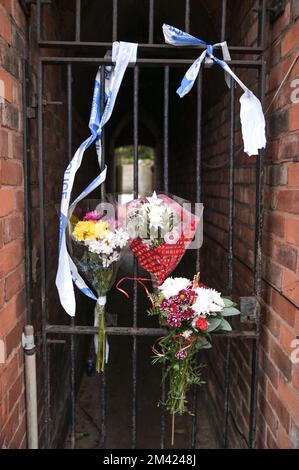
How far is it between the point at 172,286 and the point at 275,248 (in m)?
0.52

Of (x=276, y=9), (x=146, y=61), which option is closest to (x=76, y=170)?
(x=146, y=61)

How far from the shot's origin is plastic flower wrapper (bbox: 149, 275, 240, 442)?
170 centimetres

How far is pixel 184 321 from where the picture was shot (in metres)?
1.75

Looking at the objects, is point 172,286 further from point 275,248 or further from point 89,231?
point 275,248

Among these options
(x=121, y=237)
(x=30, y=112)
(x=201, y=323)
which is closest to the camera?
(x=201, y=323)

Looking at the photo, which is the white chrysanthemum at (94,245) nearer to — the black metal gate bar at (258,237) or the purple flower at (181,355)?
the purple flower at (181,355)

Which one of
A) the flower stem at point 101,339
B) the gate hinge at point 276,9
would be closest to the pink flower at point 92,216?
the flower stem at point 101,339

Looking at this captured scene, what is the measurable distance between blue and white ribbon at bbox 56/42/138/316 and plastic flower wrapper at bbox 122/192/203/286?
0.81 ft

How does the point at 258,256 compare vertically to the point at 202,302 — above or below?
above

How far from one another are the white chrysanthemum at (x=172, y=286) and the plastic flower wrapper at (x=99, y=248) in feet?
0.80

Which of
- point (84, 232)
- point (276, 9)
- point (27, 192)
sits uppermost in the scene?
point (276, 9)

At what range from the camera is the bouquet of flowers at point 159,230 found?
5.80 feet
